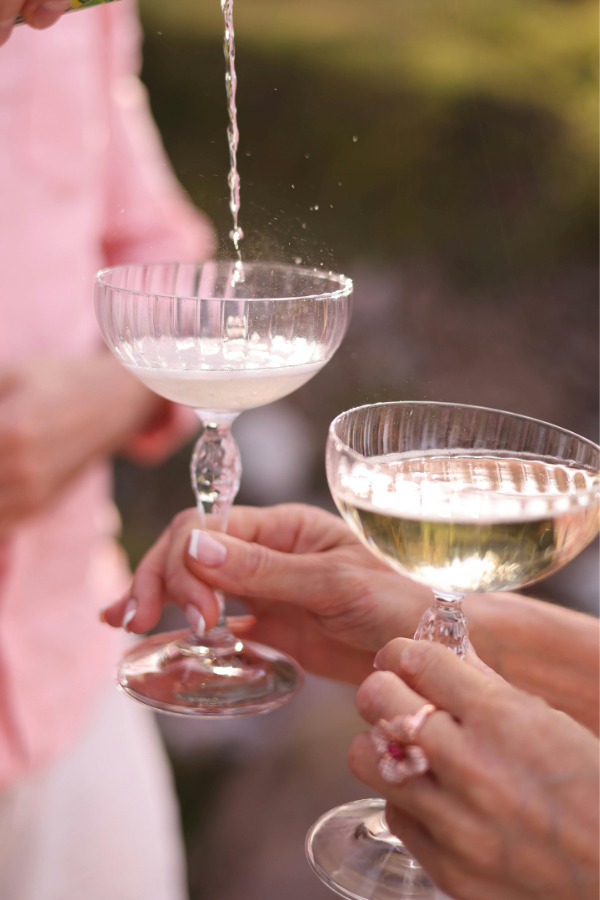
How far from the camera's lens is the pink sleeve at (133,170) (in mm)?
1296

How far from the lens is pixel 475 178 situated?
0.59m

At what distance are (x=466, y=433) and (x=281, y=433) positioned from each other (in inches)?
33.5

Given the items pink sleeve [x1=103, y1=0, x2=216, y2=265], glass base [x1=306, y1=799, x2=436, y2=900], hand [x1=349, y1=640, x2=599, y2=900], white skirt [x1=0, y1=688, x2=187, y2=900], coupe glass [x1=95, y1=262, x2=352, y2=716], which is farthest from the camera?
pink sleeve [x1=103, y1=0, x2=216, y2=265]

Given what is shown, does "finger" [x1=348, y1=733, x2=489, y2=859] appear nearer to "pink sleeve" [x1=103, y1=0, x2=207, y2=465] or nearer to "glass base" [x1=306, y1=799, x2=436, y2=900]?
"glass base" [x1=306, y1=799, x2=436, y2=900]

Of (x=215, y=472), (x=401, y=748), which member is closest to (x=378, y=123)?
(x=215, y=472)

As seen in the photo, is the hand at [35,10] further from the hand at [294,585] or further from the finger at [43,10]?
the hand at [294,585]

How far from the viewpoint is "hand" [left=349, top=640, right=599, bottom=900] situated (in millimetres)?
427

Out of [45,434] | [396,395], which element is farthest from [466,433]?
[45,434]

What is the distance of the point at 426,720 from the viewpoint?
17.2 inches

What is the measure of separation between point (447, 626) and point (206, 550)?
0.25m

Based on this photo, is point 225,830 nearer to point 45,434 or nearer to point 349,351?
point 45,434

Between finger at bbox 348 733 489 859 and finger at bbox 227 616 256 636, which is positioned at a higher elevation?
finger at bbox 348 733 489 859

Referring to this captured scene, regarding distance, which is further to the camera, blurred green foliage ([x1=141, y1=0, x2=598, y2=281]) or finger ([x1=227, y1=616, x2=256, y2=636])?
finger ([x1=227, y1=616, x2=256, y2=636])

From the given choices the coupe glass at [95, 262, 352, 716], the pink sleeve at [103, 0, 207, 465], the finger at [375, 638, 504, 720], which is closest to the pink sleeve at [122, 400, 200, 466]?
the pink sleeve at [103, 0, 207, 465]
